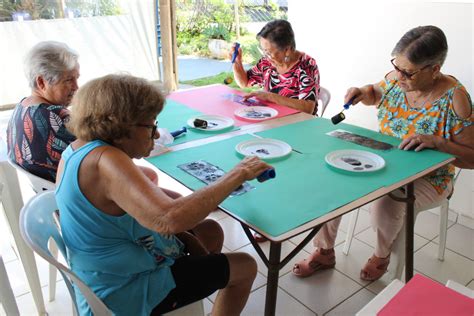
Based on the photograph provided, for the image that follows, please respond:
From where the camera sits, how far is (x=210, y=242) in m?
1.68

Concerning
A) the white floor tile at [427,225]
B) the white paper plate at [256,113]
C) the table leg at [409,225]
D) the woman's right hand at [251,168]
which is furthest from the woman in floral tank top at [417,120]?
the woman's right hand at [251,168]

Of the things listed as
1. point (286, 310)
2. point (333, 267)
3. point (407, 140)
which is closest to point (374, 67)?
point (407, 140)

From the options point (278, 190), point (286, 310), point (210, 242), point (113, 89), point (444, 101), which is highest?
point (113, 89)

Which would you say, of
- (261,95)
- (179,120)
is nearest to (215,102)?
(261,95)

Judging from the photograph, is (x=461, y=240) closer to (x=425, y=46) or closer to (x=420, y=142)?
(x=420, y=142)

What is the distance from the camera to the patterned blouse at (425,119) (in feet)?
5.89

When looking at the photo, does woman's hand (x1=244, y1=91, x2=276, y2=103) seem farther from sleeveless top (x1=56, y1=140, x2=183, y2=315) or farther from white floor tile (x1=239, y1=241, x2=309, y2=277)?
sleeveless top (x1=56, y1=140, x2=183, y2=315)

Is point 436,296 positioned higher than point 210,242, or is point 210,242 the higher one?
point 436,296

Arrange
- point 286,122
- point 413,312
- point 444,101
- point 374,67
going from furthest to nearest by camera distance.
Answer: point 374,67
point 286,122
point 444,101
point 413,312

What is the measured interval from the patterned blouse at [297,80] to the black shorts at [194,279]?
1.38 m

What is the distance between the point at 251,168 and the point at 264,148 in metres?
0.46

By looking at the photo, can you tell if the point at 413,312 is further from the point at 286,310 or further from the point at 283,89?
the point at 283,89

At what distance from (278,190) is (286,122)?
786 millimetres

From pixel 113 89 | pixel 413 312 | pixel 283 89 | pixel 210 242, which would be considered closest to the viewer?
pixel 413 312
